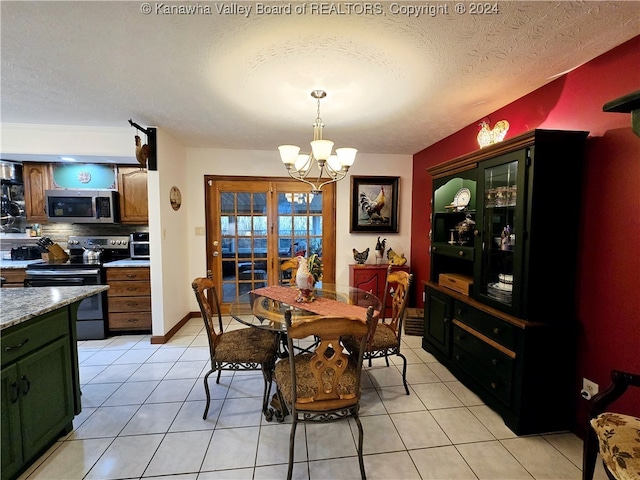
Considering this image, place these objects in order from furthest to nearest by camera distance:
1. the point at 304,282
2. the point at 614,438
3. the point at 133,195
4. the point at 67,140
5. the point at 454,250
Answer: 1. the point at 133,195
2. the point at 67,140
3. the point at 454,250
4. the point at 304,282
5. the point at 614,438

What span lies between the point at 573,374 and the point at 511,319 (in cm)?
52

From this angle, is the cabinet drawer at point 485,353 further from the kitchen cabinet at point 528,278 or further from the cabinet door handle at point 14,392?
the cabinet door handle at point 14,392

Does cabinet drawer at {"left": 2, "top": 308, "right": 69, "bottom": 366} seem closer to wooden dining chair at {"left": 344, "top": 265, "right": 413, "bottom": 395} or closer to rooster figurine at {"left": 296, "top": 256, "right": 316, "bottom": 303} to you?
rooster figurine at {"left": 296, "top": 256, "right": 316, "bottom": 303}

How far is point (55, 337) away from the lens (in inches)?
67.1

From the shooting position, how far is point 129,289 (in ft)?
10.9

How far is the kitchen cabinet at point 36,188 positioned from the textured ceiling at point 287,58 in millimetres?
885

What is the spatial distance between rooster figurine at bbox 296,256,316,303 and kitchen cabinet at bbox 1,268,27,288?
326 cm

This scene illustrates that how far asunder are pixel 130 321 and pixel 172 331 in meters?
0.49

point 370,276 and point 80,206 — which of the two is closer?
point 80,206

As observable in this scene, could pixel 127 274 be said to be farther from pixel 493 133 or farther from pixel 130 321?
pixel 493 133

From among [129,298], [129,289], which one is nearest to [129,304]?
[129,298]

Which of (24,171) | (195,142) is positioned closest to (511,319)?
(195,142)

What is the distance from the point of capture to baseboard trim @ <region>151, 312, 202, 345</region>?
3.16 metres

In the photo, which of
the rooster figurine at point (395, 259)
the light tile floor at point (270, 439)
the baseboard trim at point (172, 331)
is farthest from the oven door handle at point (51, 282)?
the rooster figurine at point (395, 259)
